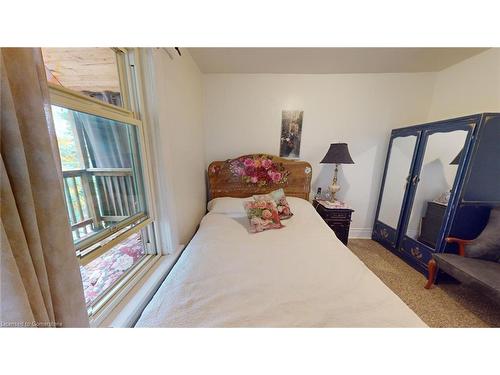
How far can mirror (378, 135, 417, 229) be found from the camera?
206cm

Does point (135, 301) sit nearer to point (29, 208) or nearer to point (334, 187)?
point (29, 208)

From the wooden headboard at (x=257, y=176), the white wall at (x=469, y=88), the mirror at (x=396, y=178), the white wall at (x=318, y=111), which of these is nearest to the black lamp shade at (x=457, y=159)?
the mirror at (x=396, y=178)

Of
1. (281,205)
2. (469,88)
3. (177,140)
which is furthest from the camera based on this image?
(469,88)

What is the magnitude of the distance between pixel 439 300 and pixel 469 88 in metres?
2.27

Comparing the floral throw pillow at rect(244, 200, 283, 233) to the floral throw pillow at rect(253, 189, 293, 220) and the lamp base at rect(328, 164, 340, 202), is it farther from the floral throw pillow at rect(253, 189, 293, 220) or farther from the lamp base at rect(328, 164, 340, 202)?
the lamp base at rect(328, 164, 340, 202)

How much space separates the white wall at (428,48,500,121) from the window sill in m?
3.40

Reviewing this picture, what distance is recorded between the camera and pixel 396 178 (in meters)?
2.22

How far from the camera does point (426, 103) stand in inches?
88.5

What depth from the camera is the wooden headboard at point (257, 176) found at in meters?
2.24

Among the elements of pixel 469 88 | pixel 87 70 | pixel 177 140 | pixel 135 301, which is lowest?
pixel 135 301

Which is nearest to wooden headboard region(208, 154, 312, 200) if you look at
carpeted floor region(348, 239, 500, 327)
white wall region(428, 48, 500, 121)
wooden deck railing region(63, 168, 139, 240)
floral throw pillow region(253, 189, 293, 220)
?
floral throw pillow region(253, 189, 293, 220)

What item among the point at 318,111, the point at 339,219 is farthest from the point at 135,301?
the point at 318,111
